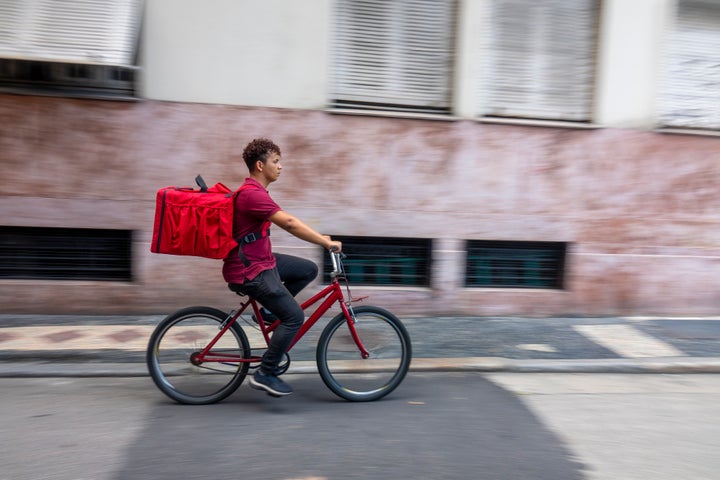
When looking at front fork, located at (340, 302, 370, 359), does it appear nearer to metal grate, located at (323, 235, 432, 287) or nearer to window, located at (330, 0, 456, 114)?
metal grate, located at (323, 235, 432, 287)

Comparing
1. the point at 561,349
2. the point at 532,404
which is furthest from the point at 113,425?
the point at 561,349

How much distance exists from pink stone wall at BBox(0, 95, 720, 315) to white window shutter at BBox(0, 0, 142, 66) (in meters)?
0.67

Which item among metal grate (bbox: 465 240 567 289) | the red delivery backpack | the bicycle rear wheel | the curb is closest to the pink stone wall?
metal grate (bbox: 465 240 567 289)

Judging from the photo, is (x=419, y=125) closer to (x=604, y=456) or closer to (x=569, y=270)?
(x=569, y=270)

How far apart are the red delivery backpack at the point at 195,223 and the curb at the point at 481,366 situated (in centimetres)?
158

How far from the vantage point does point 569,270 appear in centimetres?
748

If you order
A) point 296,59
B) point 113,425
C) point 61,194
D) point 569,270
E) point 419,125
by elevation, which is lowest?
point 113,425

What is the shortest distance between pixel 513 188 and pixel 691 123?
8.06 feet

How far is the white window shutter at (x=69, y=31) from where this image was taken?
244 inches

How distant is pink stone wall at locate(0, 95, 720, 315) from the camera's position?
6793 mm

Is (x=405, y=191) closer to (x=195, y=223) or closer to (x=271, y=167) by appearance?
(x=271, y=167)

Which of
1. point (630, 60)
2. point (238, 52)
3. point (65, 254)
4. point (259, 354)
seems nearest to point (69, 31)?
point (238, 52)

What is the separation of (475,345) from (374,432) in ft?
7.78

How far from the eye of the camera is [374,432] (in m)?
4.04
